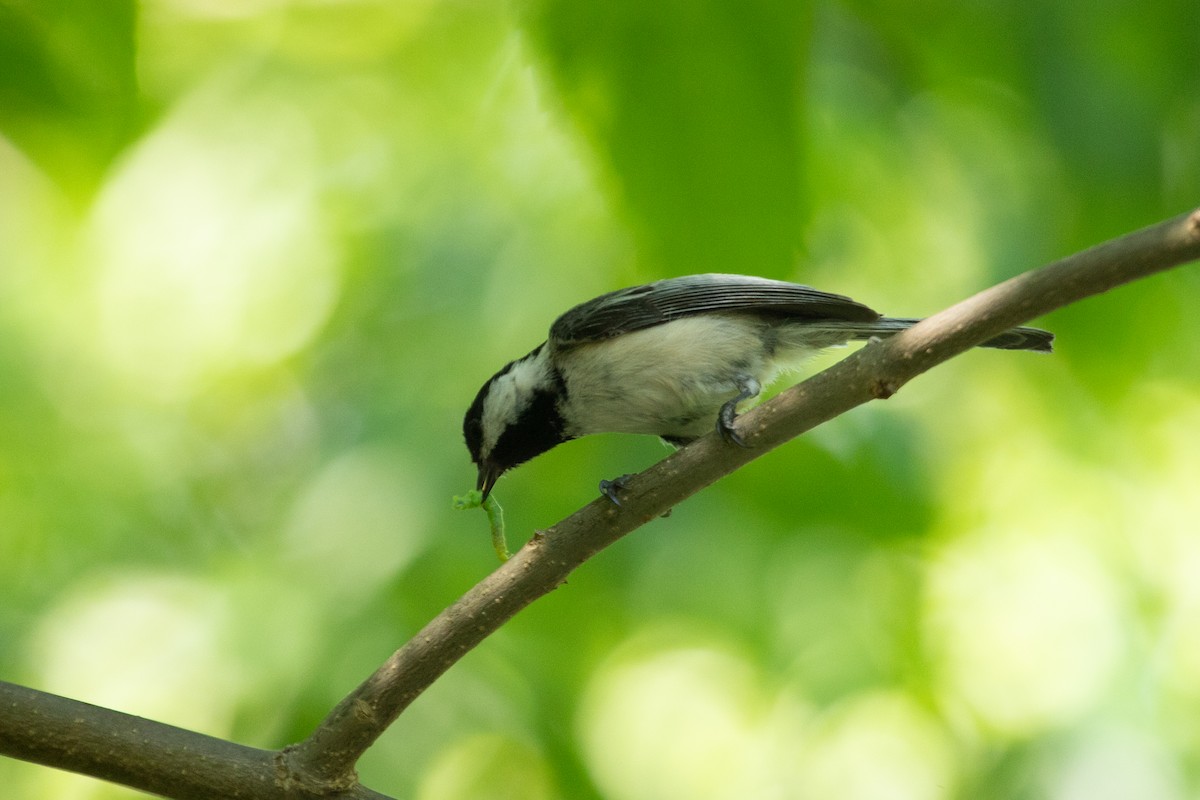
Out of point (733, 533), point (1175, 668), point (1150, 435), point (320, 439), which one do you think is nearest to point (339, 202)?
point (320, 439)

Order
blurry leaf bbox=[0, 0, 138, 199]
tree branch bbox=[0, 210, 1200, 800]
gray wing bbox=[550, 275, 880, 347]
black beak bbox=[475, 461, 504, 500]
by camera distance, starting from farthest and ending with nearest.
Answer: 1. black beak bbox=[475, 461, 504, 500]
2. gray wing bbox=[550, 275, 880, 347]
3. tree branch bbox=[0, 210, 1200, 800]
4. blurry leaf bbox=[0, 0, 138, 199]

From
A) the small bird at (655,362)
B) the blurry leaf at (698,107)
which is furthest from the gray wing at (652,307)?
the blurry leaf at (698,107)

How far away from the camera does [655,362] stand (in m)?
3.78

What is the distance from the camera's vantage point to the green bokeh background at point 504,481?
2.96 metres

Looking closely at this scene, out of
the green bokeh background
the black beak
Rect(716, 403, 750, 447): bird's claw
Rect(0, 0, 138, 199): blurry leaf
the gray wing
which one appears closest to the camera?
Rect(0, 0, 138, 199): blurry leaf

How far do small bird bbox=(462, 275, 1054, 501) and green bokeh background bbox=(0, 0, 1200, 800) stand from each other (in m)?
0.19

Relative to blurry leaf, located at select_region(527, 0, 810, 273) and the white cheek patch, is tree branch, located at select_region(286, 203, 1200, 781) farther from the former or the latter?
the white cheek patch

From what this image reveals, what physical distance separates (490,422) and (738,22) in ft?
9.33

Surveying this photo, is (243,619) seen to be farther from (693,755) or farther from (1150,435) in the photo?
(1150,435)

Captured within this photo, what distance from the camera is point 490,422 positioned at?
406 cm

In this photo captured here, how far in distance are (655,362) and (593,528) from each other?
4.15ft

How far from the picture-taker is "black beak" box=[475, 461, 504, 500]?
13.1ft

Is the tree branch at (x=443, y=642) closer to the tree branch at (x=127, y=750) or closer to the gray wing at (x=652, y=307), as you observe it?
the tree branch at (x=127, y=750)

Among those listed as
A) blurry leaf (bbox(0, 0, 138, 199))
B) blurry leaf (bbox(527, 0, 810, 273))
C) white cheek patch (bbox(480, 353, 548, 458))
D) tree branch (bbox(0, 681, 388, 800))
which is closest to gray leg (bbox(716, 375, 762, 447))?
white cheek patch (bbox(480, 353, 548, 458))
